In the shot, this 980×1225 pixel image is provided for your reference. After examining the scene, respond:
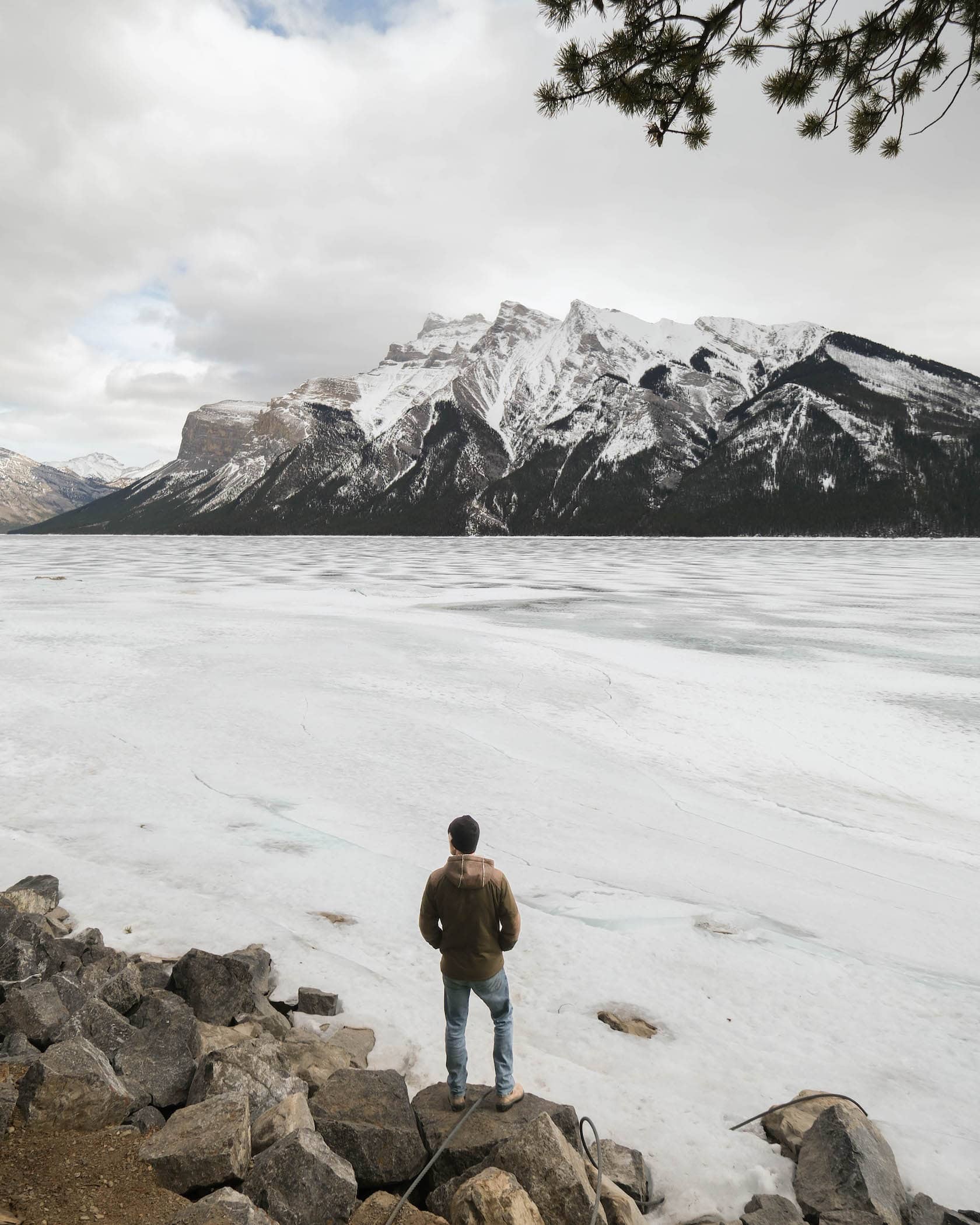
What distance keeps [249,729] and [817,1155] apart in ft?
30.4

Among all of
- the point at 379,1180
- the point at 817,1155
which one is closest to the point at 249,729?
the point at 379,1180

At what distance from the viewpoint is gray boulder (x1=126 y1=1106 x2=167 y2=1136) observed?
363 centimetres

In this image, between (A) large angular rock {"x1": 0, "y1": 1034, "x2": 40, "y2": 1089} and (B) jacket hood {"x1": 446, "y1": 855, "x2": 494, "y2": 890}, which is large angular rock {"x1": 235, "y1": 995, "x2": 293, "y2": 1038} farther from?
(B) jacket hood {"x1": 446, "y1": 855, "x2": 494, "y2": 890}

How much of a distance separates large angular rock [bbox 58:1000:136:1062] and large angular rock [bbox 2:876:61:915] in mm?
1409

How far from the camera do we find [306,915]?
643 centimetres

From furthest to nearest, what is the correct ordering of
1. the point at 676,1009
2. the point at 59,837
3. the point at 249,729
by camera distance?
1. the point at 249,729
2. the point at 59,837
3. the point at 676,1009

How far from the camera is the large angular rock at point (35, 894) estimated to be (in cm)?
579

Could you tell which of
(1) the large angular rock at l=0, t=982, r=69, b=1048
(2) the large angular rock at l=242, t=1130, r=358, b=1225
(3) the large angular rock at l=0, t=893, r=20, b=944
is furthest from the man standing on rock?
(3) the large angular rock at l=0, t=893, r=20, b=944

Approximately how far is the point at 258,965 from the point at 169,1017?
1.09m

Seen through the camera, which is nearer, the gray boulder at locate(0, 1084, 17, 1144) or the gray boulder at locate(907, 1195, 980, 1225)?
the gray boulder at locate(0, 1084, 17, 1144)

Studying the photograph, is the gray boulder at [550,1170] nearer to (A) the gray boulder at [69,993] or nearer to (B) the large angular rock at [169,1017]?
(B) the large angular rock at [169,1017]

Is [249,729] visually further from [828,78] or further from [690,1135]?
[828,78]

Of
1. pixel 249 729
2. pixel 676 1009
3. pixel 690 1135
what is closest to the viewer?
pixel 690 1135

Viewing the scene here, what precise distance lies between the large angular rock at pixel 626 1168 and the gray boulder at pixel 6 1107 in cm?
283
